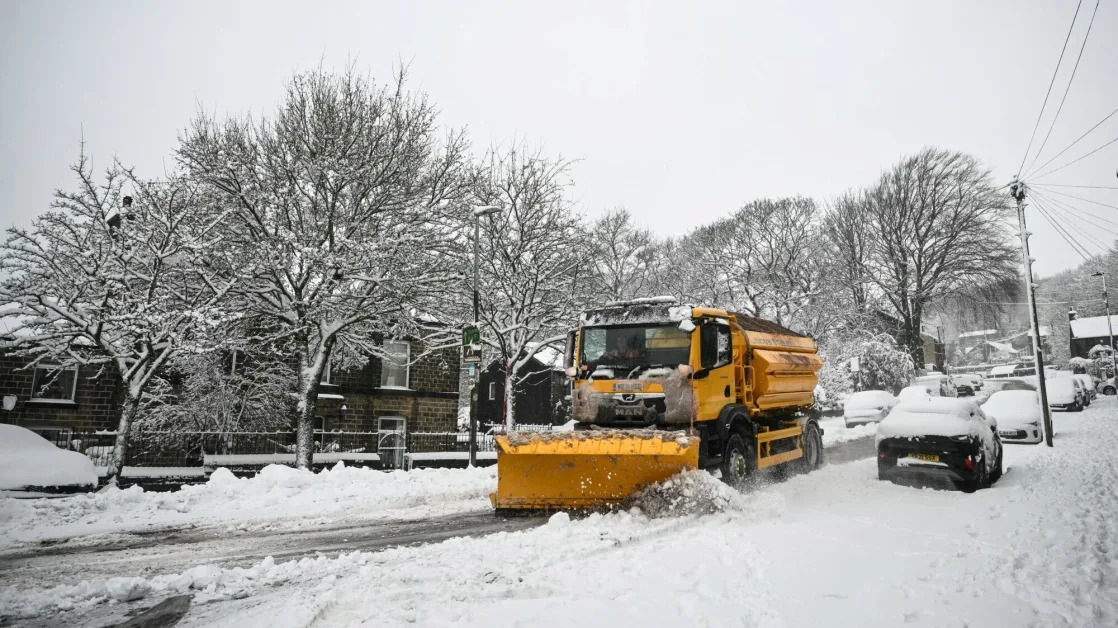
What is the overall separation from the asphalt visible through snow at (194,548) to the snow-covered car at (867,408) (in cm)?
2106

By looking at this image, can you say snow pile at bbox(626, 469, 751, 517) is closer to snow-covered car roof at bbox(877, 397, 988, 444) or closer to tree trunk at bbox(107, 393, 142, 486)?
snow-covered car roof at bbox(877, 397, 988, 444)

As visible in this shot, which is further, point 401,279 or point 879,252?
point 879,252

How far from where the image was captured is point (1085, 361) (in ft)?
154

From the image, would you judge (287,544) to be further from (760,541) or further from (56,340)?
(56,340)

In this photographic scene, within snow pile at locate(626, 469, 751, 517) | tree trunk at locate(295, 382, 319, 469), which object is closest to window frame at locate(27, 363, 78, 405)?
tree trunk at locate(295, 382, 319, 469)

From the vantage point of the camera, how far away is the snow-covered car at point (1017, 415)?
17891 millimetres

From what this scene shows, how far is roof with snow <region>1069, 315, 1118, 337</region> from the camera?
Answer: 51844mm

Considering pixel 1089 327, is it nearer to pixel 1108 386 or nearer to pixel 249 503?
pixel 1108 386

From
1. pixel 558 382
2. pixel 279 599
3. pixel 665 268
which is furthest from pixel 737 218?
pixel 279 599

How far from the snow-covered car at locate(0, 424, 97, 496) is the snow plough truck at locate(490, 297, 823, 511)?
6862mm

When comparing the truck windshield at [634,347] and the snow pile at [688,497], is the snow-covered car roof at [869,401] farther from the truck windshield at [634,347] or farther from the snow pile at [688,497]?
the snow pile at [688,497]

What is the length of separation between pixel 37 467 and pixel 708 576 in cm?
1004

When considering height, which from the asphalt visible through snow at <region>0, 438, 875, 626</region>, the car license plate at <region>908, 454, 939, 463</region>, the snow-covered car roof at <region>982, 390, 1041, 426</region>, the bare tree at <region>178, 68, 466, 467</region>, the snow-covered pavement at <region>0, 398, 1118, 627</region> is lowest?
the asphalt visible through snow at <region>0, 438, 875, 626</region>

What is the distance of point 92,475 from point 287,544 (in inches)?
214
